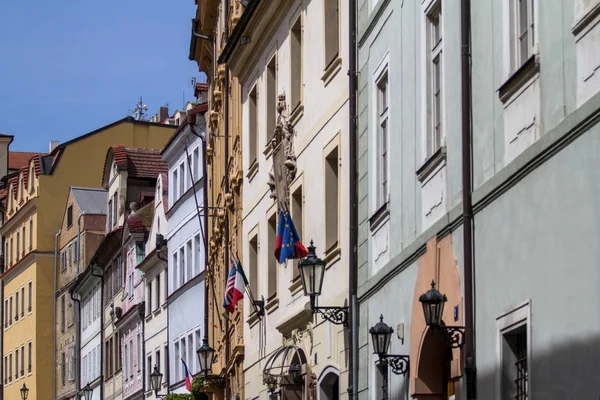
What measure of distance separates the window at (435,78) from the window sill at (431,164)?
7.2 inches

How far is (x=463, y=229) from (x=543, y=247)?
2.43 metres

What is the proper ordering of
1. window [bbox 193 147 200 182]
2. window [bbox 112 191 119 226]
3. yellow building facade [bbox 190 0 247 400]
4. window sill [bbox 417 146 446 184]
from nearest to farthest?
window sill [bbox 417 146 446 184], yellow building facade [bbox 190 0 247 400], window [bbox 193 147 200 182], window [bbox 112 191 119 226]

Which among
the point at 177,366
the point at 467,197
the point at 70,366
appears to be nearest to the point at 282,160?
the point at 467,197

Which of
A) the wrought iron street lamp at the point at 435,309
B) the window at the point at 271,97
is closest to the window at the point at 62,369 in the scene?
the window at the point at 271,97

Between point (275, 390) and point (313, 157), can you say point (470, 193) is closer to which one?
point (313, 157)

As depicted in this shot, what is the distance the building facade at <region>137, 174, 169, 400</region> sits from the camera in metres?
47.3

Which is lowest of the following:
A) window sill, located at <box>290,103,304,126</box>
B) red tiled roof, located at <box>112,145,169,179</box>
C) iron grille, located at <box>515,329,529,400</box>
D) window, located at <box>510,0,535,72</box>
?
iron grille, located at <box>515,329,529,400</box>

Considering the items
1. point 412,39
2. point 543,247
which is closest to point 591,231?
point 543,247

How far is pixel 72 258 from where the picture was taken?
70250mm

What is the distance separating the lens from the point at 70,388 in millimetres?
68188

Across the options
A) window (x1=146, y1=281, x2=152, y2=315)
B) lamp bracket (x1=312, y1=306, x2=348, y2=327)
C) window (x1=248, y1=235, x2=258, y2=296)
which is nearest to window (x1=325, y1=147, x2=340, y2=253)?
lamp bracket (x1=312, y1=306, x2=348, y2=327)

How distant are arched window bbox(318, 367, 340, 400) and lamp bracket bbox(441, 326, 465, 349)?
7451 millimetres

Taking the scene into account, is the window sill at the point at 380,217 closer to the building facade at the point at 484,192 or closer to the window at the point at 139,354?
the building facade at the point at 484,192

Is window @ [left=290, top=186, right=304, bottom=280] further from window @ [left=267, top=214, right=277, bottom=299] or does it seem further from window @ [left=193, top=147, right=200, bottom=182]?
window @ [left=193, top=147, right=200, bottom=182]
